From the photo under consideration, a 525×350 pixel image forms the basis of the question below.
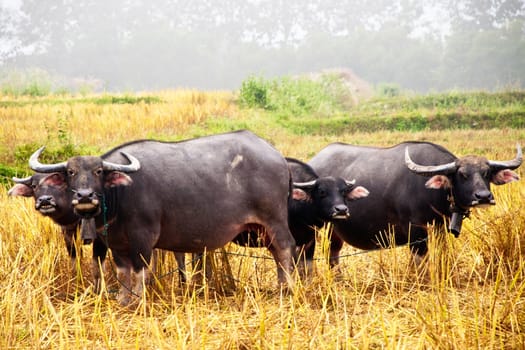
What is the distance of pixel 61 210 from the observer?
14.9 ft

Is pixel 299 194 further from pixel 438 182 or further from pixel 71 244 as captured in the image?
pixel 71 244

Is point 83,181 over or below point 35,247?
over

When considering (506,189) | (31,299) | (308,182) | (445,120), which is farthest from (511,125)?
(31,299)

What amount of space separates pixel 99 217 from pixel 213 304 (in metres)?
0.87

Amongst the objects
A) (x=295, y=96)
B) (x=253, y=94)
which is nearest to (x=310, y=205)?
(x=253, y=94)

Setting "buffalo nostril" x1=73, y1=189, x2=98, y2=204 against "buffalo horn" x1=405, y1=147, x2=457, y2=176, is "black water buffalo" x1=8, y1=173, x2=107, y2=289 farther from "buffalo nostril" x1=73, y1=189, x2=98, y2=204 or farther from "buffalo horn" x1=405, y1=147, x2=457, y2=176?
"buffalo horn" x1=405, y1=147, x2=457, y2=176

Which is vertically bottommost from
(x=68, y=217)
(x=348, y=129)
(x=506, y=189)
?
(x=348, y=129)

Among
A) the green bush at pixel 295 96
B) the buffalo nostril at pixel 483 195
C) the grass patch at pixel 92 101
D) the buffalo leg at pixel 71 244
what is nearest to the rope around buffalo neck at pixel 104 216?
the buffalo leg at pixel 71 244

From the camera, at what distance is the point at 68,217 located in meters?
4.60

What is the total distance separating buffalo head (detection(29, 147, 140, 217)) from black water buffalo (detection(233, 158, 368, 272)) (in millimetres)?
1095

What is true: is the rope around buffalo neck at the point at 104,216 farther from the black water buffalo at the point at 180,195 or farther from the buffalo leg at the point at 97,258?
the buffalo leg at the point at 97,258

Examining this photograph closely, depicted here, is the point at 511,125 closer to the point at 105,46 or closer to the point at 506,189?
the point at 506,189

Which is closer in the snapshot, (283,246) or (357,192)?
(283,246)

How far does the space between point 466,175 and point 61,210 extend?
2.79 metres
